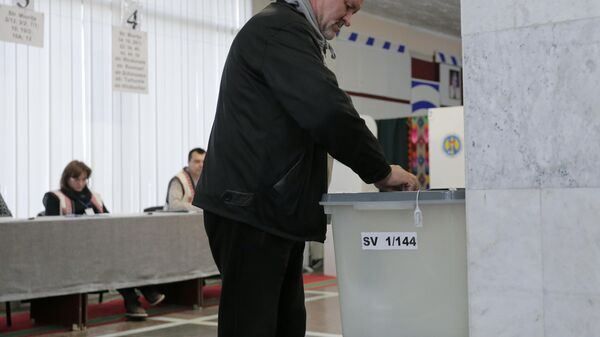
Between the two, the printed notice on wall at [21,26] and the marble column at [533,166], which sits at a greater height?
the printed notice on wall at [21,26]

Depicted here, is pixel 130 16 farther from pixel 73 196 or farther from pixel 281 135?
pixel 281 135

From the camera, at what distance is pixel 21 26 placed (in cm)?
543

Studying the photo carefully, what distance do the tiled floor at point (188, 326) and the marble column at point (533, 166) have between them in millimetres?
3021

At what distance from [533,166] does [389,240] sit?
34 cm

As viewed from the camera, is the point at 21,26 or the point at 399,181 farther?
the point at 21,26

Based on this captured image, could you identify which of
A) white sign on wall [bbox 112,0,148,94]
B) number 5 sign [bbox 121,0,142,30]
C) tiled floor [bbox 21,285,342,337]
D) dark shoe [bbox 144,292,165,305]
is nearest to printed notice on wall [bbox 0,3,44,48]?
white sign on wall [bbox 112,0,148,94]

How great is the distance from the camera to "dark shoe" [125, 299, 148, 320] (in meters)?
4.87

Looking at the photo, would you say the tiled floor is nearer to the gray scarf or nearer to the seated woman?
the seated woman

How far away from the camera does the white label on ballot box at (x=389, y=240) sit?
1446 millimetres

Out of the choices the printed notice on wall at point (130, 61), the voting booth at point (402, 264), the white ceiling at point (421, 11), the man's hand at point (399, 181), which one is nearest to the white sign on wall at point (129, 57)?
the printed notice on wall at point (130, 61)

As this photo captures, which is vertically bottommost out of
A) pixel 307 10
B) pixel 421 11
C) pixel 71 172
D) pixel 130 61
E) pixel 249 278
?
pixel 249 278

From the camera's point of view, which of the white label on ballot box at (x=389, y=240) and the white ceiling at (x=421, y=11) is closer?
the white label on ballot box at (x=389, y=240)

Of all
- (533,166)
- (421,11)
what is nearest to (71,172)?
(533,166)

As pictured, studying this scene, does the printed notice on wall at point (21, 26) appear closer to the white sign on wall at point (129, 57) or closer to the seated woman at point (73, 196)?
the white sign on wall at point (129, 57)
